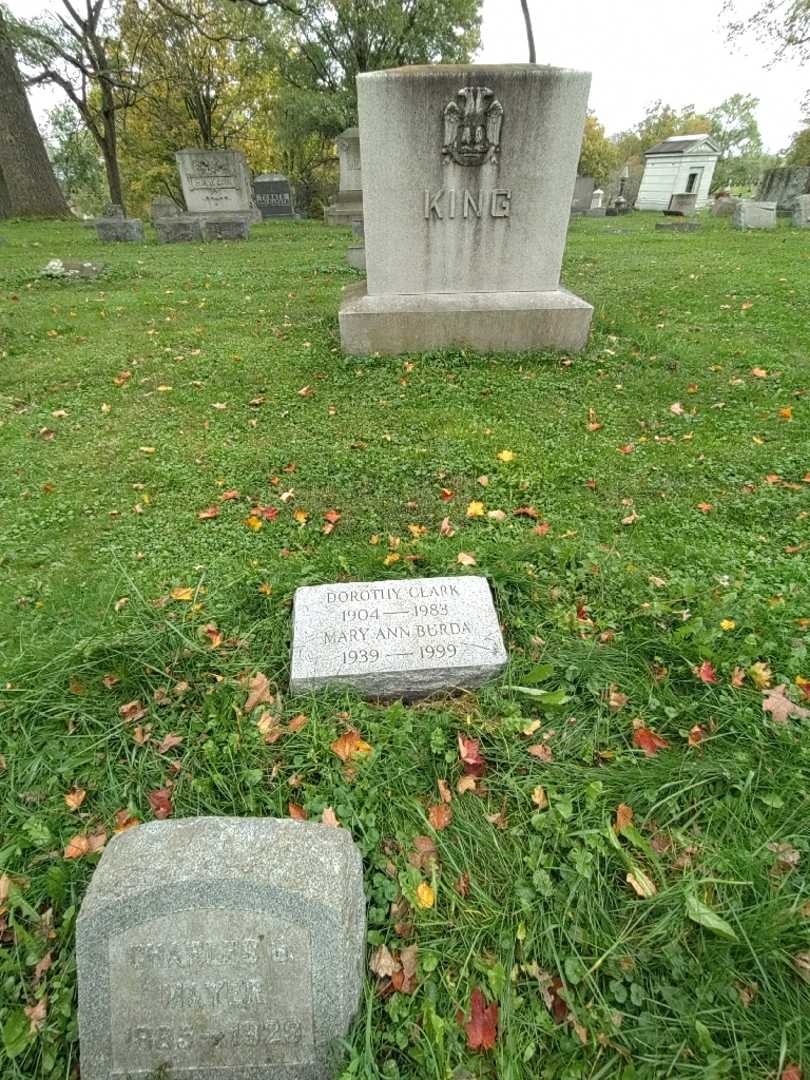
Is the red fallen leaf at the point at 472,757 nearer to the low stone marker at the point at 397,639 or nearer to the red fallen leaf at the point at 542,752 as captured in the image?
the red fallen leaf at the point at 542,752

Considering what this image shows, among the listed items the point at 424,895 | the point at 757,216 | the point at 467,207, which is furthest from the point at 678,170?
the point at 424,895

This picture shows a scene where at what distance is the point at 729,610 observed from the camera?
273cm

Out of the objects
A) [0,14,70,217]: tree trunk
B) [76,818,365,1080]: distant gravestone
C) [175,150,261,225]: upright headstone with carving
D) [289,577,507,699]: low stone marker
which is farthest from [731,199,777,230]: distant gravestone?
[0,14,70,217]: tree trunk

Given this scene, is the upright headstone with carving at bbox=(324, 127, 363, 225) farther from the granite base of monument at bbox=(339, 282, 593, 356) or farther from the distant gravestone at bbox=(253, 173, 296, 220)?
the granite base of monument at bbox=(339, 282, 593, 356)

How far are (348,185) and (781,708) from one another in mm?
19837

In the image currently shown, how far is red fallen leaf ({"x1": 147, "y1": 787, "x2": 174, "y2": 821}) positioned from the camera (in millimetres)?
2059

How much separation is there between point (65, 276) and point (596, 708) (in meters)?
10.3

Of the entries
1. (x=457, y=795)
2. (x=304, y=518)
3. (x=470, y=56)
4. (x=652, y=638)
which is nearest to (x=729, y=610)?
(x=652, y=638)

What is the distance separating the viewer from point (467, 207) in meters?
5.22

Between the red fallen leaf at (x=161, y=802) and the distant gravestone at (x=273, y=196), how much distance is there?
76.8ft

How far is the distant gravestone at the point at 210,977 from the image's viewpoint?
144cm

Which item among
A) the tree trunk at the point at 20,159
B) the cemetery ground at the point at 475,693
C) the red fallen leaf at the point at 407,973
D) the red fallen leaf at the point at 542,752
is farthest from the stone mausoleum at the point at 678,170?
the red fallen leaf at the point at 407,973

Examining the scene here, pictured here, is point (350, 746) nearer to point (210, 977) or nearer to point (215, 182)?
point (210, 977)

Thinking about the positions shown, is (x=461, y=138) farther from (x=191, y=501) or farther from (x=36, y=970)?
(x=36, y=970)
